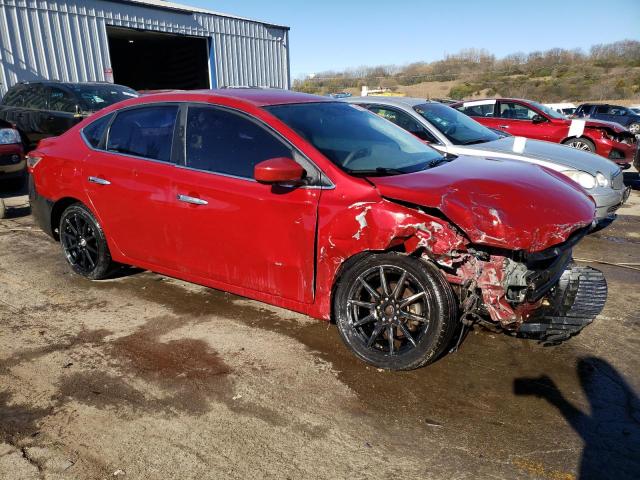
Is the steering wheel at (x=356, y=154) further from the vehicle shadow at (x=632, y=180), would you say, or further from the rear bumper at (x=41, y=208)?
the vehicle shadow at (x=632, y=180)

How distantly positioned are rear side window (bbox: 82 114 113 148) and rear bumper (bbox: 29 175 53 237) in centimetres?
78

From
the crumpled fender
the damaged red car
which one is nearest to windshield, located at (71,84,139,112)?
the damaged red car

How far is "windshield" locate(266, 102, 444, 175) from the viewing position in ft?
10.9

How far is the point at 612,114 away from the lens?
753 inches

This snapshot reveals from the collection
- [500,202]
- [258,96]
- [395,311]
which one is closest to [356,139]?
[258,96]

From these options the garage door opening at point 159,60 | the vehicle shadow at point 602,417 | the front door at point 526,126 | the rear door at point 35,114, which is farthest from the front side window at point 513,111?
the garage door opening at point 159,60

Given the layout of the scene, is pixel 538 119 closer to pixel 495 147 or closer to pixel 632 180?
pixel 632 180

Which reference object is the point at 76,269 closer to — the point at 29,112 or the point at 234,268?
the point at 234,268

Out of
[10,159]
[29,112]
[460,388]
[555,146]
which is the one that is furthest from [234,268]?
[29,112]

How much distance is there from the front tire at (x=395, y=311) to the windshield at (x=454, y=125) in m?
3.53

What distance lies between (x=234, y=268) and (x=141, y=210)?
0.99 meters

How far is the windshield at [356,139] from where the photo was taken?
3.32 meters

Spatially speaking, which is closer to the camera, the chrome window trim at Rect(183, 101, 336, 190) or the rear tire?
the chrome window trim at Rect(183, 101, 336, 190)

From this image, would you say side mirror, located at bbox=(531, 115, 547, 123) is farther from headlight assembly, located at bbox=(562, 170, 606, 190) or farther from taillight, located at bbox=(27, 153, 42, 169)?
taillight, located at bbox=(27, 153, 42, 169)
